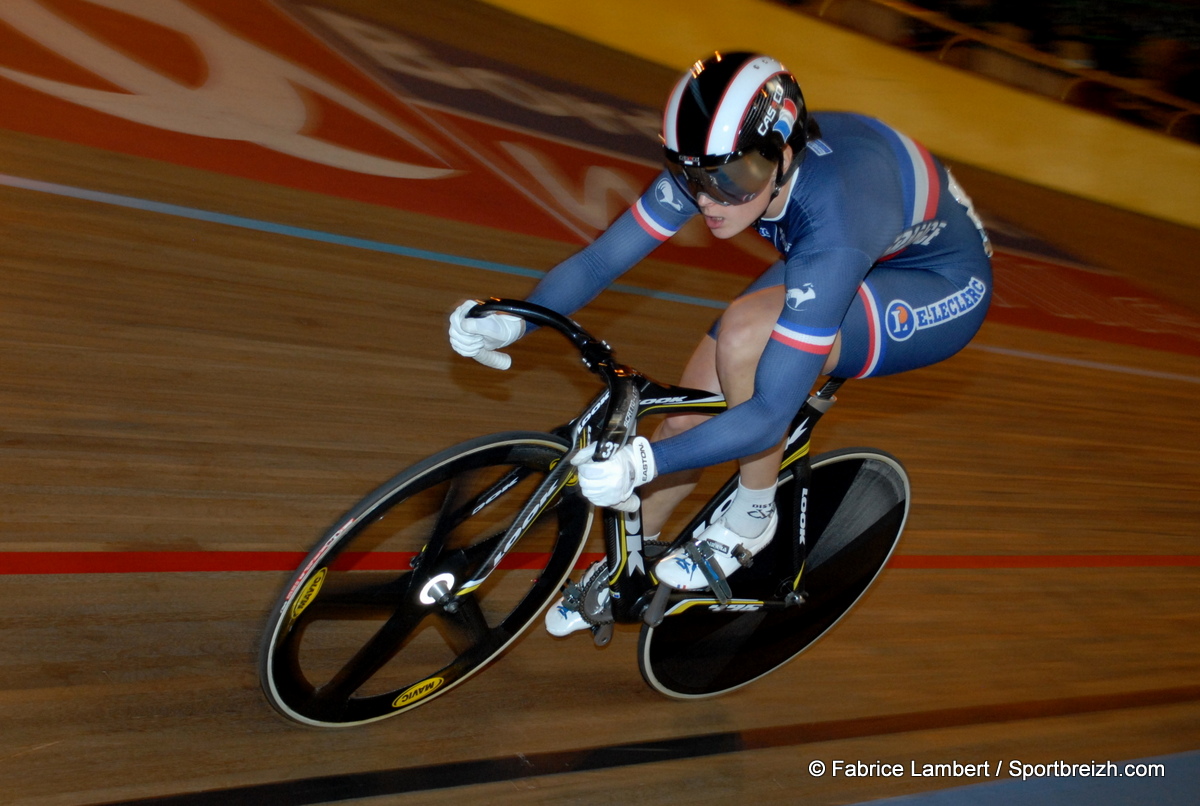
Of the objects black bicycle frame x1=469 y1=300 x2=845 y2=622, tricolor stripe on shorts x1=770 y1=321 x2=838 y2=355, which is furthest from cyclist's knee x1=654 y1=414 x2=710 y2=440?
tricolor stripe on shorts x1=770 y1=321 x2=838 y2=355

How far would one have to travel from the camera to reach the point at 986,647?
124 inches

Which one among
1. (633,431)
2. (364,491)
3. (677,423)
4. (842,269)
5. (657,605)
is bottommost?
(364,491)

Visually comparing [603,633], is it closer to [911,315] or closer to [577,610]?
[577,610]

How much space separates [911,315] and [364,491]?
1531 millimetres

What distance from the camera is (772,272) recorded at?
2.27 metres

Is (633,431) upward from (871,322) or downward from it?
downward

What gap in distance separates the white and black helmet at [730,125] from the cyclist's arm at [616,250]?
0.23 metres

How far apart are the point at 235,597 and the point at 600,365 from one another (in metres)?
1.08

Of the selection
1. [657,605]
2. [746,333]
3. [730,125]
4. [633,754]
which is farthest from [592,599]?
[730,125]

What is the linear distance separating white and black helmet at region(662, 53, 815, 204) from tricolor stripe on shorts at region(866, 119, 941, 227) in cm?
38

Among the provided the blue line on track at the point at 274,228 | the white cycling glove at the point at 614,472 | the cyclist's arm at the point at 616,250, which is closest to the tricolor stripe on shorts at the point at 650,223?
the cyclist's arm at the point at 616,250

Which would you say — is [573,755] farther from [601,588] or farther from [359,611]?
[359,611]

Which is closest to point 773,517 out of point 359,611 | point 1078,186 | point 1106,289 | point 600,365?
point 600,365

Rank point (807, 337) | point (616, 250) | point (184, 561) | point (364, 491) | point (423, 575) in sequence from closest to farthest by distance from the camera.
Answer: point (807, 337), point (423, 575), point (616, 250), point (184, 561), point (364, 491)
